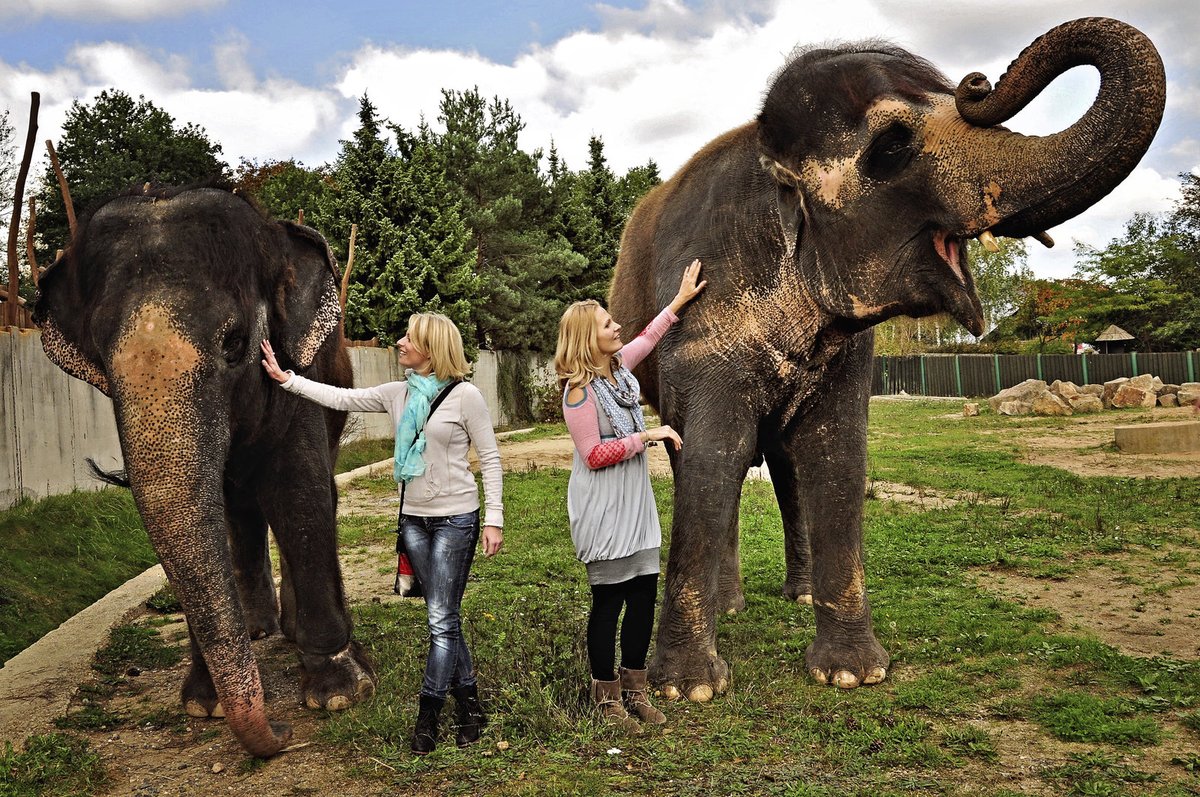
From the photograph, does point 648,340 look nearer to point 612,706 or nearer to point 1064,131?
point 612,706

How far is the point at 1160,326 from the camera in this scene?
140ft

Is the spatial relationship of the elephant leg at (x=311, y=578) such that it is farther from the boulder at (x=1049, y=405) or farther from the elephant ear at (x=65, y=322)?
the boulder at (x=1049, y=405)

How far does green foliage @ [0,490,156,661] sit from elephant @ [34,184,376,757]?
298 centimetres

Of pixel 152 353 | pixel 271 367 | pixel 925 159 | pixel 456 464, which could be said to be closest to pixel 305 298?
pixel 271 367

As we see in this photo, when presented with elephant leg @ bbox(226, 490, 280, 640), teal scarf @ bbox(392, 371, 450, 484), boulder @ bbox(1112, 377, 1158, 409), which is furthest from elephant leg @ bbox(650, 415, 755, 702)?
A: boulder @ bbox(1112, 377, 1158, 409)

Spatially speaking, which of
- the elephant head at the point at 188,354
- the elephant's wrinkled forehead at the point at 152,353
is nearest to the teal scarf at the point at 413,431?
the elephant head at the point at 188,354

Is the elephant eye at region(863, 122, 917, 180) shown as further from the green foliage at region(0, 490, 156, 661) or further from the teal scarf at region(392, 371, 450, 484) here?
the green foliage at region(0, 490, 156, 661)

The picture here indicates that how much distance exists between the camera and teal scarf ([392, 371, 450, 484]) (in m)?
4.46

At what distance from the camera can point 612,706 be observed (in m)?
4.57

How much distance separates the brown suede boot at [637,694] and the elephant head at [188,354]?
1557mm

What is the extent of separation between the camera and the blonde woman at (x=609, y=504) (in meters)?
4.51

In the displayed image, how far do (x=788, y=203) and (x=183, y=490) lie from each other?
312 centimetres

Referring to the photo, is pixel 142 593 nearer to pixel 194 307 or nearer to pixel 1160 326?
pixel 194 307

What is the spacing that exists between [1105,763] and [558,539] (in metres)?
6.73
